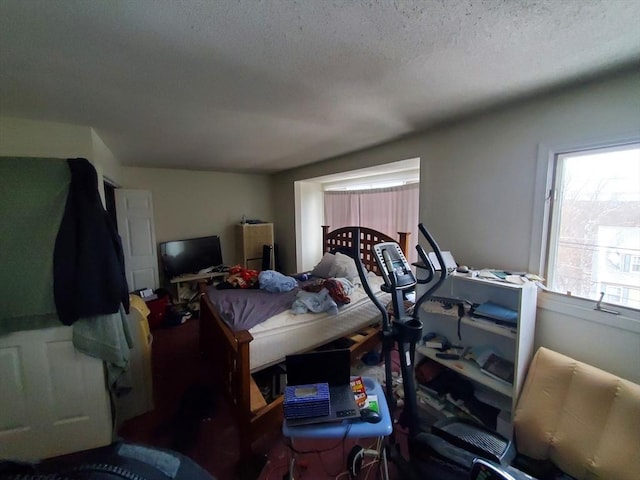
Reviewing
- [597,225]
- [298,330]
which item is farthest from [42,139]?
[597,225]

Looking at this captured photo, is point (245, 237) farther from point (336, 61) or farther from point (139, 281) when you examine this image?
point (336, 61)

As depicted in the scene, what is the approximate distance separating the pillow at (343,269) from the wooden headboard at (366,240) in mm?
175

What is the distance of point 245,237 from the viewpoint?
449cm

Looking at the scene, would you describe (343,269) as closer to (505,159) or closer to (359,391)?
(359,391)

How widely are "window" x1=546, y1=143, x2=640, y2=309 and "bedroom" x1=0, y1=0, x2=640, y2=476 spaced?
4.5 inches

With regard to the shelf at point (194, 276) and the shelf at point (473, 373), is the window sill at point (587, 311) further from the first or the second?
the shelf at point (194, 276)

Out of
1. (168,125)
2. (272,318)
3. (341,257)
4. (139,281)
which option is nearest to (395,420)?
(272,318)

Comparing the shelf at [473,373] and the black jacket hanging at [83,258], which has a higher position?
the black jacket hanging at [83,258]

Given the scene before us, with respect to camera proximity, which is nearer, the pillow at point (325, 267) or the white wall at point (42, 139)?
the white wall at point (42, 139)

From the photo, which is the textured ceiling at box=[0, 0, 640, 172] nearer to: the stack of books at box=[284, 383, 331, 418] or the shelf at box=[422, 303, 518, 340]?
the shelf at box=[422, 303, 518, 340]

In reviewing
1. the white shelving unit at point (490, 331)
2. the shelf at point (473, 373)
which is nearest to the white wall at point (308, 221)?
the white shelving unit at point (490, 331)

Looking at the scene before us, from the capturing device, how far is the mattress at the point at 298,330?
6.37ft

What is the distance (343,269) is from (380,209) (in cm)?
111

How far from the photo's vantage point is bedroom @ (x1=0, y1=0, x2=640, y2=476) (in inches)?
54.8
